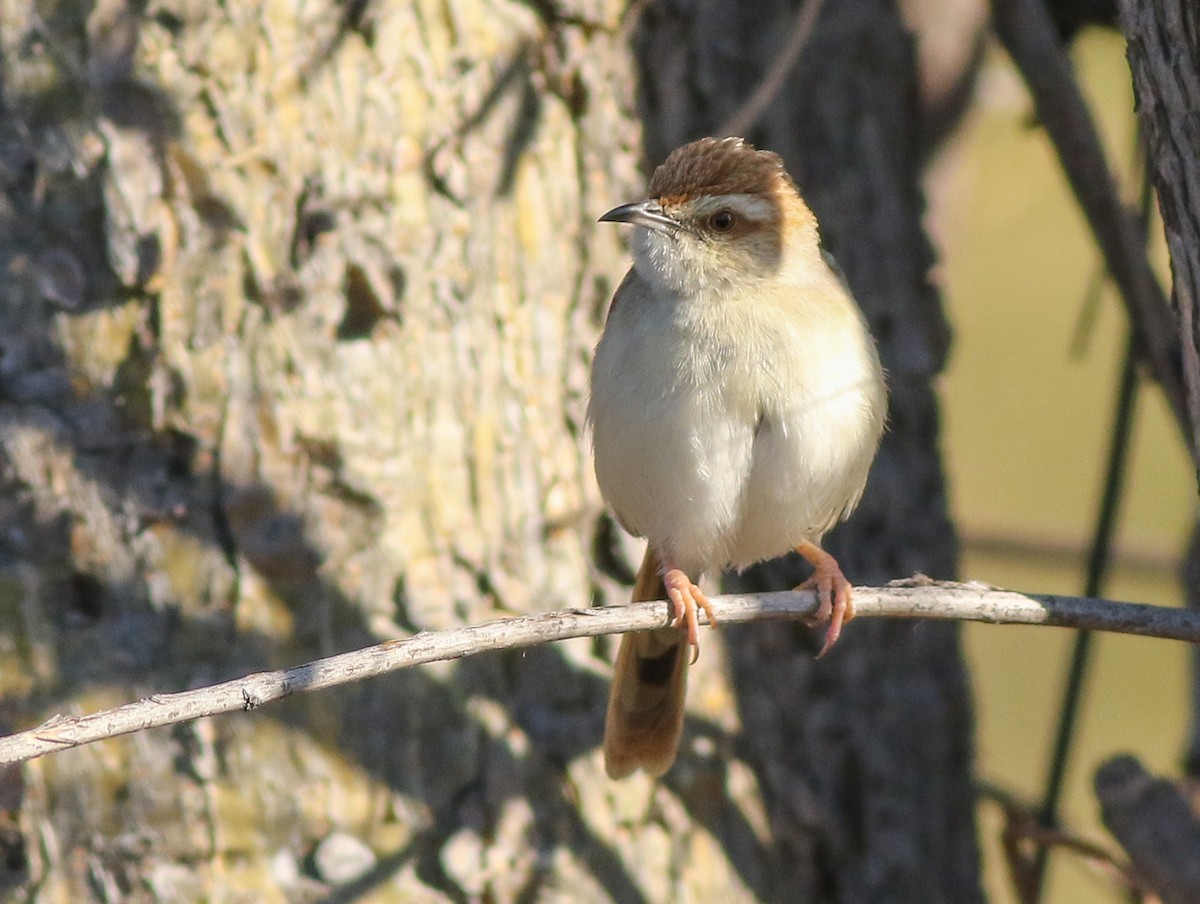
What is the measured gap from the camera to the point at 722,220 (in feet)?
10.9

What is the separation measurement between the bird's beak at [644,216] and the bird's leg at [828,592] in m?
0.87

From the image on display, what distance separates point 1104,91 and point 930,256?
422cm

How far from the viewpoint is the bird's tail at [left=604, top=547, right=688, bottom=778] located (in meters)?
3.31

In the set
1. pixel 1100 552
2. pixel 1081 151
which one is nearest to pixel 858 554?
pixel 1100 552

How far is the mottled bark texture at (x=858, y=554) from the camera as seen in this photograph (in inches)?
147

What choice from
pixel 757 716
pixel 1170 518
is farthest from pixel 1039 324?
pixel 757 716

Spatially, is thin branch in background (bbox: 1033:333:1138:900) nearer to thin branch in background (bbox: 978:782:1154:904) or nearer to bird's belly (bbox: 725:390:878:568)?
thin branch in background (bbox: 978:782:1154:904)

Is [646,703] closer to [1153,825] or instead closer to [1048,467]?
[1153,825]

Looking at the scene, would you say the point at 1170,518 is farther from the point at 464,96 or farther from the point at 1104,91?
the point at 464,96

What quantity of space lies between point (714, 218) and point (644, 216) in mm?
189

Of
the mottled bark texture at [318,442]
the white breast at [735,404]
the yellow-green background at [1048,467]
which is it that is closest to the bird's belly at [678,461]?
the white breast at [735,404]

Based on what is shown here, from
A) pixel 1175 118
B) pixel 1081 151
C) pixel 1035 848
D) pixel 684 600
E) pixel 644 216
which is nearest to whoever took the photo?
pixel 1175 118

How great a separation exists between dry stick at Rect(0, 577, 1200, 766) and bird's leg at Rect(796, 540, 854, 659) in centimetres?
12

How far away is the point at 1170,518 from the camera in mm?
7758
